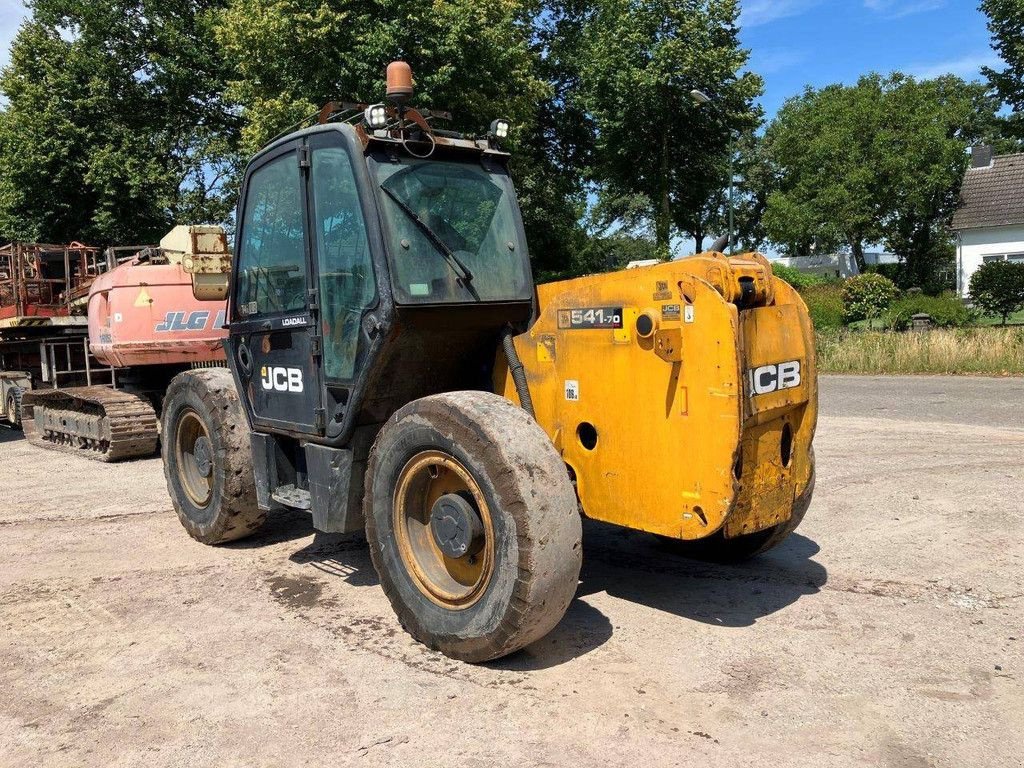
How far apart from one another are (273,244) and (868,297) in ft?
65.7

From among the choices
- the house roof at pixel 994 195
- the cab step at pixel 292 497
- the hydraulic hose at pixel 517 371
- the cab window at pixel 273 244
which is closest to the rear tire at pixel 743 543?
the hydraulic hose at pixel 517 371

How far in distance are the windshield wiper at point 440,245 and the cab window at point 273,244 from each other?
0.75m

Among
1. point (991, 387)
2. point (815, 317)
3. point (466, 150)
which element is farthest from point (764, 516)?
point (815, 317)

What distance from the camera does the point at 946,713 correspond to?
3502mm

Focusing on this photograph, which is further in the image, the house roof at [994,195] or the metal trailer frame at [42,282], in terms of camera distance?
the house roof at [994,195]

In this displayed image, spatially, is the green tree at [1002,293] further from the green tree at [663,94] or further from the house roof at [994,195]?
the house roof at [994,195]

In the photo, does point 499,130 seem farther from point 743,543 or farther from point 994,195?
point 994,195

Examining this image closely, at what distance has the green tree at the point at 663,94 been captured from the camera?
110ft

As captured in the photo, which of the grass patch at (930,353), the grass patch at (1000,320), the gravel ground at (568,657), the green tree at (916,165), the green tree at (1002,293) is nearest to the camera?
the gravel ground at (568,657)

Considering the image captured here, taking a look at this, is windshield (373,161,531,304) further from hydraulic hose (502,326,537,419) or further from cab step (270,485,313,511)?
cab step (270,485,313,511)

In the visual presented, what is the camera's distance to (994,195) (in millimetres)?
42031

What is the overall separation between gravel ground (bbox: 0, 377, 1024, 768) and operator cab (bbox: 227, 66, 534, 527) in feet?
3.49

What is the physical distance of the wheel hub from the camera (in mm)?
4090

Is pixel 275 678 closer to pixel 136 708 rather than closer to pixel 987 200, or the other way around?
pixel 136 708
